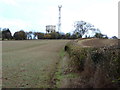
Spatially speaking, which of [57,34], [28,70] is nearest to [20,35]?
[57,34]

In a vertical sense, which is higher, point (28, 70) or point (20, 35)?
point (20, 35)

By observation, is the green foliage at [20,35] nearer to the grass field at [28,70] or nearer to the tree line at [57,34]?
the tree line at [57,34]

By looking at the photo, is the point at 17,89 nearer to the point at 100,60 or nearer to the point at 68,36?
the point at 100,60

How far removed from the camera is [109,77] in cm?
534

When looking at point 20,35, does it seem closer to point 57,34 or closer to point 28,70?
point 57,34

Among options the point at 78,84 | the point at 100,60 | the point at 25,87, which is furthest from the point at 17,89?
the point at 100,60

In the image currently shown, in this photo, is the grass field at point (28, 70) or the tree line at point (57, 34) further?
the tree line at point (57, 34)

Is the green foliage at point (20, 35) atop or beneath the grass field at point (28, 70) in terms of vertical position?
atop

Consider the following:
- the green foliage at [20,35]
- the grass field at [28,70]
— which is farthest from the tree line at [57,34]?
the grass field at [28,70]

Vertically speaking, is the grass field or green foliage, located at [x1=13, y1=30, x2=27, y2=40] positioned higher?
green foliage, located at [x1=13, y1=30, x2=27, y2=40]

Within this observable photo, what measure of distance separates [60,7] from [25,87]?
55.0 meters

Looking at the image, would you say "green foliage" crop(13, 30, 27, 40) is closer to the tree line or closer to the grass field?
the tree line

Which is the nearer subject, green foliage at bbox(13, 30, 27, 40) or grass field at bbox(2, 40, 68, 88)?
grass field at bbox(2, 40, 68, 88)

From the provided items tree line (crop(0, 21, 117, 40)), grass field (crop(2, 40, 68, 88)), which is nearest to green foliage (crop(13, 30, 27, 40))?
tree line (crop(0, 21, 117, 40))
